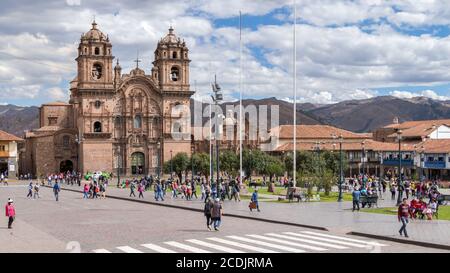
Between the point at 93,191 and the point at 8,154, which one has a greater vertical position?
the point at 8,154

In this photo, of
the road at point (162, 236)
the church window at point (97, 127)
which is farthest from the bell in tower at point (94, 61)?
the road at point (162, 236)

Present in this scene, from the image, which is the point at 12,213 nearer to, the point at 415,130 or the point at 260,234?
the point at 260,234

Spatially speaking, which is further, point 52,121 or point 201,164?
point 52,121

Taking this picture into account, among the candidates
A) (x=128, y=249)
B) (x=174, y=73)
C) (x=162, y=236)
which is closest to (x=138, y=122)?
(x=174, y=73)

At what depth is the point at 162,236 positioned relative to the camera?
24.2 meters

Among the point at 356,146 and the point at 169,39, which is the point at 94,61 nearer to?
the point at 169,39

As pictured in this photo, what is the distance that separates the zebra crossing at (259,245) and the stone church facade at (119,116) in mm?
70402

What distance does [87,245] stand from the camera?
2216 cm

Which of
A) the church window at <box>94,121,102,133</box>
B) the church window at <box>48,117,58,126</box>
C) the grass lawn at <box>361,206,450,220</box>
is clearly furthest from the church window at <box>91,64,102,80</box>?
the grass lawn at <box>361,206,450,220</box>

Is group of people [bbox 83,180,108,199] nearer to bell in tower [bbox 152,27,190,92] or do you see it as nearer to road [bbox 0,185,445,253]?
road [bbox 0,185,445,253]

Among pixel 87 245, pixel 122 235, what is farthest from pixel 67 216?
pixel 87 245

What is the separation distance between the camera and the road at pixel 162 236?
69.1 ft

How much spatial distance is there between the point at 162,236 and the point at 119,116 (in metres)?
72.6

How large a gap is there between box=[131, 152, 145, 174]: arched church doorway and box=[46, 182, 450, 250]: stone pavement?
55.4 m
